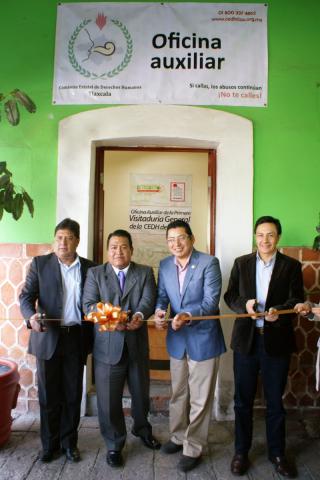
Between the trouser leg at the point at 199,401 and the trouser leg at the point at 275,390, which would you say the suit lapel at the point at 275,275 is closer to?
the trouser leg at the point at 275,390

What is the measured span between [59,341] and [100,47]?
8.75 feet

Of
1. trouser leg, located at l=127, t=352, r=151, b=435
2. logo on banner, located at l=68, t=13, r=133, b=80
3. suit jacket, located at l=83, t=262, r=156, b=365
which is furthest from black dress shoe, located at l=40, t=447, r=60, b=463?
logo on banner, located at l=68, t=13, r=133, b=80

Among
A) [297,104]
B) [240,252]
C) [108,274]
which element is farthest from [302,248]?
[108,274]

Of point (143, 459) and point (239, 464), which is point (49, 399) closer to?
point (143, 459)

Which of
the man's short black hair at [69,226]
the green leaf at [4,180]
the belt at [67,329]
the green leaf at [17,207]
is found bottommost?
the belt at [67,329]

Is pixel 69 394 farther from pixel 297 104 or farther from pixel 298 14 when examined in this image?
pixel 298 14

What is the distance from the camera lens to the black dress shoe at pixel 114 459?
267 centimetres

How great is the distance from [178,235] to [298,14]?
98.9 inches

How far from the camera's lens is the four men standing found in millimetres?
2598

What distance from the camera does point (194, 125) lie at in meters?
3.45

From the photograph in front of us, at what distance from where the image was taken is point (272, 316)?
2430 millimetres

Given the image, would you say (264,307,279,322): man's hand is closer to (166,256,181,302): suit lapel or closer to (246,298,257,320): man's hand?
(246,298,257,320): man's hand

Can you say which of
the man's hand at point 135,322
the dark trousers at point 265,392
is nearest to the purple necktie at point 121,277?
the man's hand at point 135,322

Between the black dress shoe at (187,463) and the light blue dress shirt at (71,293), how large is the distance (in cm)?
122
